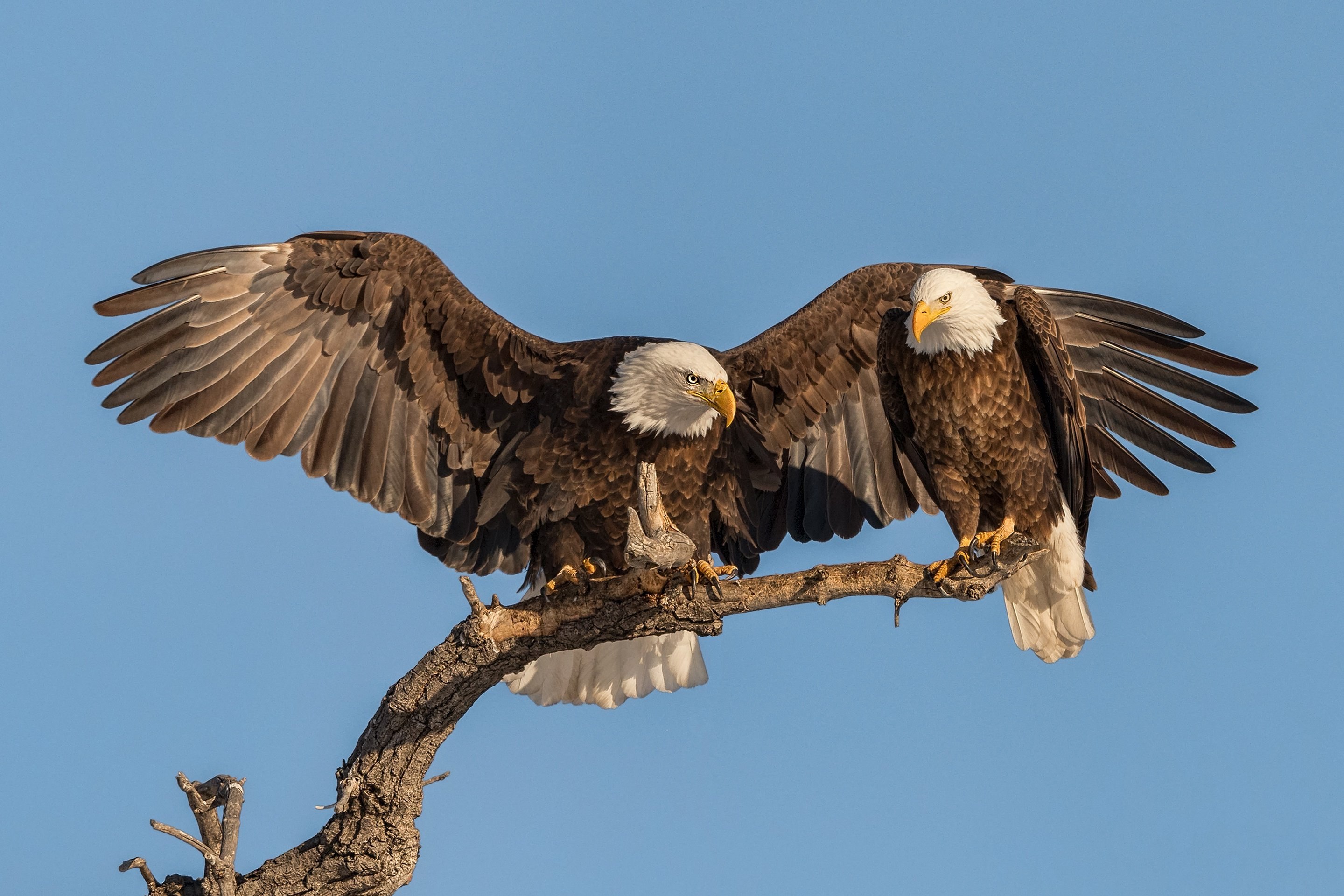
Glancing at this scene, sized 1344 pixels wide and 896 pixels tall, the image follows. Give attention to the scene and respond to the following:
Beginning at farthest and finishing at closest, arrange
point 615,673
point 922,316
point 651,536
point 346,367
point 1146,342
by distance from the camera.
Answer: point 615,673 < point 1146,342 < point 346,367 < point 922,316 < point 651,536

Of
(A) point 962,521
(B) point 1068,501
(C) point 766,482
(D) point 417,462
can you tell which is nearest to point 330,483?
(D) point 417,462

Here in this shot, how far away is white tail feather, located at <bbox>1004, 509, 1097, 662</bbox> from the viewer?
579 cm

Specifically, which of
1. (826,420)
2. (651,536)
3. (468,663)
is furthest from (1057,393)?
(468,663)

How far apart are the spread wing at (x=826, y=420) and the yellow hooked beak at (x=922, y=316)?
2.51 ft

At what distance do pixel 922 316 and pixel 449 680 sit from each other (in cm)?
230

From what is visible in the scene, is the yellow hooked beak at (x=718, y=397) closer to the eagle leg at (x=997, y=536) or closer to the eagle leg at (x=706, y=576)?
the eagle leg at (x=706, y=576)

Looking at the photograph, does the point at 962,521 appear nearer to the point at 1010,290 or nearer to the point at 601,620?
the point at 1010,290

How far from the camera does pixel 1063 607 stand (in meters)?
5.94

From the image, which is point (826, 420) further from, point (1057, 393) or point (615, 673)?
point (615, 673)

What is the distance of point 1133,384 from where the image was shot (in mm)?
6297

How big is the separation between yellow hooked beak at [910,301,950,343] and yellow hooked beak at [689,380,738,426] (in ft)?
2.64

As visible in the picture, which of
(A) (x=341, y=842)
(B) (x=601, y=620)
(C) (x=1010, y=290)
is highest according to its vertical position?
(C) (x=1010, y=290)

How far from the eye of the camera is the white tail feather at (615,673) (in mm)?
6395

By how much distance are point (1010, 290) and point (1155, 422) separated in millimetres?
1176
